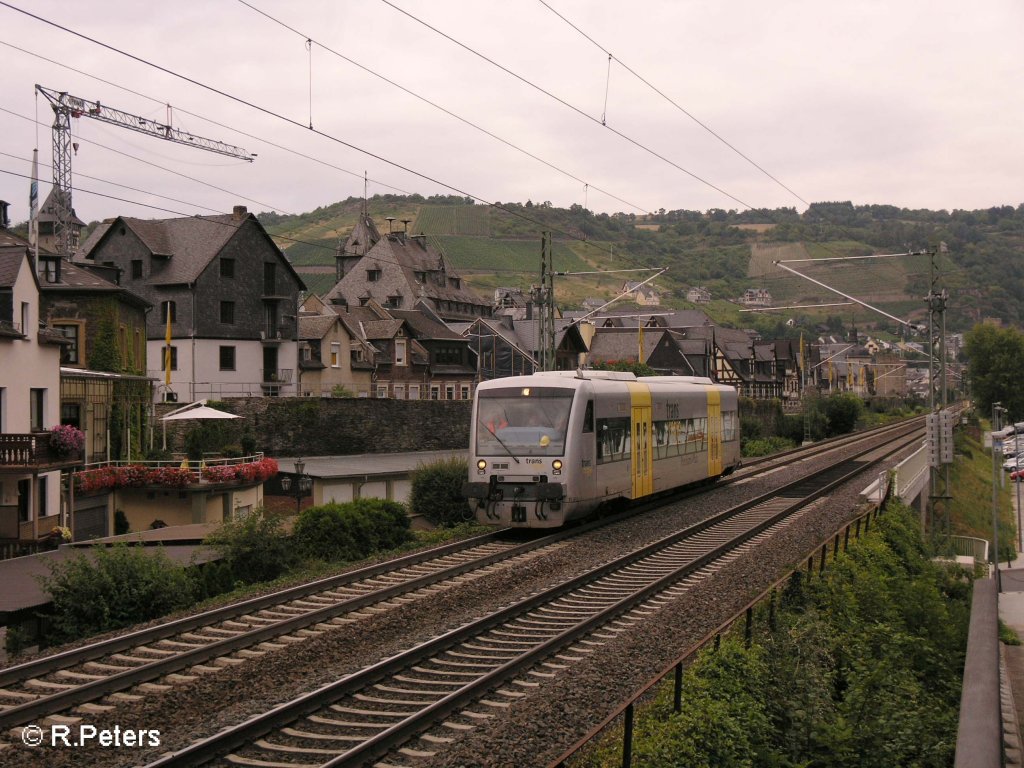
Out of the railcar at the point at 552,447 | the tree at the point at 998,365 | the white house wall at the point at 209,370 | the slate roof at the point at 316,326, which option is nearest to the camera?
the railcar at the point at 552,447

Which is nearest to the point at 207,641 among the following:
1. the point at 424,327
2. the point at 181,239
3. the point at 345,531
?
the point at 345,531

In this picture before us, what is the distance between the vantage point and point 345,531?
69.6 ft

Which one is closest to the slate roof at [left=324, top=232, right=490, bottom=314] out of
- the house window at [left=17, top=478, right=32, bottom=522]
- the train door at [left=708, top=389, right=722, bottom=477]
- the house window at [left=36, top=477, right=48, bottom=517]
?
the train door at [left=708, top=389, right=722, bottom=477]

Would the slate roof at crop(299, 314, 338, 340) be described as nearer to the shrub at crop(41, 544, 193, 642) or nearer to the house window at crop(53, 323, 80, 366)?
the house window at crop(53, 323, 80, 366)

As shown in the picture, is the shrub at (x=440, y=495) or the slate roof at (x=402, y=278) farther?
the slate roof at (x=402, y=278)

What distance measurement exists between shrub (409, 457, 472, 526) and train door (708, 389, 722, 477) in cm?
821

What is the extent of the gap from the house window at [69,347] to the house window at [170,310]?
48.1 feet

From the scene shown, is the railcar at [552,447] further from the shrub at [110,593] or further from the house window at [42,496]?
the house window at [42,496]

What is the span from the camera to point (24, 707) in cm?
909

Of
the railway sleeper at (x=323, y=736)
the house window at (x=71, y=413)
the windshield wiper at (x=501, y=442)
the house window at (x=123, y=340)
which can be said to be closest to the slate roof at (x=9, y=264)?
the house window at (x=71, y=413)

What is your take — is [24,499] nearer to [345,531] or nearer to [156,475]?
[156,475]

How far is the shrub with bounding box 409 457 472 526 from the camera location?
26594 millimetres

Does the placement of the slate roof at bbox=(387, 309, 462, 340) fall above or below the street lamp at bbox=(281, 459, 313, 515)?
above

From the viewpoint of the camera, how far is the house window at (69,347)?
34156 mm
